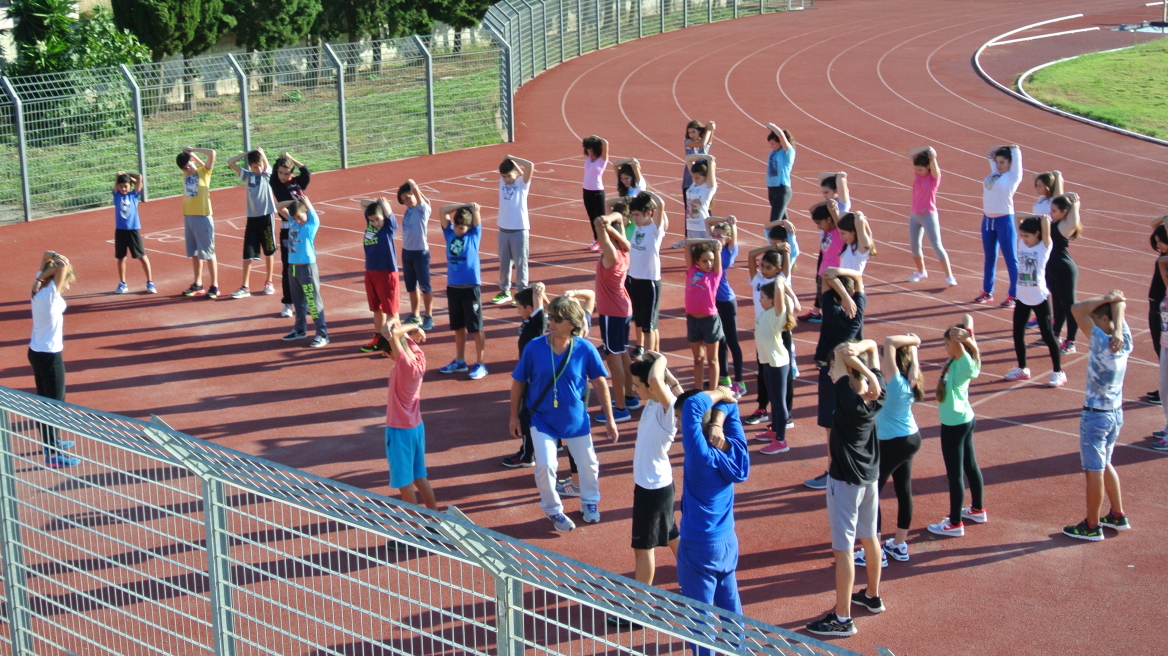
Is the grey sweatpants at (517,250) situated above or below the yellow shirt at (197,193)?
below

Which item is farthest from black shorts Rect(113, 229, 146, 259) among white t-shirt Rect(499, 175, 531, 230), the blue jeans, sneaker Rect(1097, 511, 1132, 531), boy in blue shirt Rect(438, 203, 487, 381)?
sneaker Rect(1097, 511, 1132, 531)

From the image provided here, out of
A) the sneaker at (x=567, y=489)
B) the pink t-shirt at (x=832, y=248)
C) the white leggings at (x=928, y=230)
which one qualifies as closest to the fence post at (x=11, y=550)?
the sneaker at (x=567, y=489)

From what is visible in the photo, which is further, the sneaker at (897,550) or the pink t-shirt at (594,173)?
the pink t-shirt at (594,173)

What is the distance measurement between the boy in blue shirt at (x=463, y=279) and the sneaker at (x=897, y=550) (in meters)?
4.93

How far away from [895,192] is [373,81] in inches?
421

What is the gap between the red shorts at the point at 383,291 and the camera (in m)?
12.1

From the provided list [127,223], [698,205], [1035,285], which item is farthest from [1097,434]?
[127,223]

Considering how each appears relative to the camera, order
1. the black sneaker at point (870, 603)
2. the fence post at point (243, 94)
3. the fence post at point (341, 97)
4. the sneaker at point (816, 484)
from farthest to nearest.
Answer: the fence post at point (341, 97)
the fence post at point (243, 94)
the sneaker at point (816, 484)
the black sneaker at point (870, 603)

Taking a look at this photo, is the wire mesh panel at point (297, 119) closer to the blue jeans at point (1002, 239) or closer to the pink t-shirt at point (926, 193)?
the pink t-shirt at point (926, 193)

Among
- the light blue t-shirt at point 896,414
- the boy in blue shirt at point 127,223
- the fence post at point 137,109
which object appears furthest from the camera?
the fence post at point 137,109

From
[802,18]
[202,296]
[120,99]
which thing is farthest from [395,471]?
[802,18]

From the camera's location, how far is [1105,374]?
312 inches

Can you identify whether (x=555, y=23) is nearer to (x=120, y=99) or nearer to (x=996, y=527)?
(x=120, y=99)

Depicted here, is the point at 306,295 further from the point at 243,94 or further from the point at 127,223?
the point at 243,94
